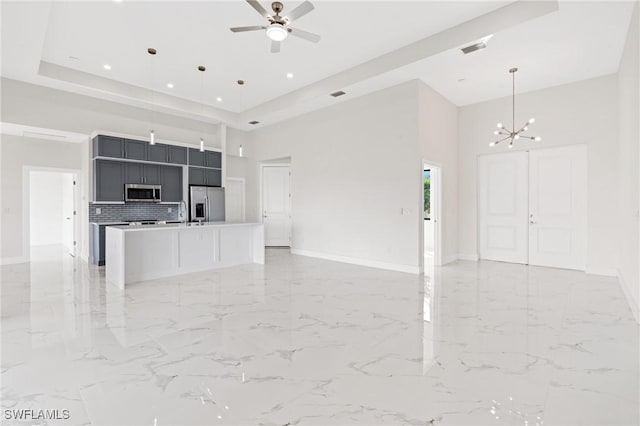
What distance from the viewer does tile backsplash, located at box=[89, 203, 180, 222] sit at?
22.4 feet

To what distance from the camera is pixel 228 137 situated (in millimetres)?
8633

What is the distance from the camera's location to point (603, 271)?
5.41 m

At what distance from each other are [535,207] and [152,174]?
8.05m

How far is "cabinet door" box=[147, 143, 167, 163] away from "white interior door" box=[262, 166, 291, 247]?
2.50 m

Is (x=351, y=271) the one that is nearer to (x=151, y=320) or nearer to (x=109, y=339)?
(x=151, y=320)

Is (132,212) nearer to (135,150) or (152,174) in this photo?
(152,174)

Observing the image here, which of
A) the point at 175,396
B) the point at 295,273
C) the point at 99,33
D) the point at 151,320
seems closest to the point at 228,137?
the point at 99,33

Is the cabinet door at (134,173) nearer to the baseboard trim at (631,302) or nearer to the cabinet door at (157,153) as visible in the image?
the cabinet door at (157,153)

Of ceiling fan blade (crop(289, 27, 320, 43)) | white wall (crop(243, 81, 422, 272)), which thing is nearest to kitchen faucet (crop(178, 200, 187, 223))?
white wall (crop(243, 81, 422, 272))

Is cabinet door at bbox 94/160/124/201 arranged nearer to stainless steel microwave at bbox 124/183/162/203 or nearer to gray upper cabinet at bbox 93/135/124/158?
stainless steel microwave at bbox 124/183/162/203

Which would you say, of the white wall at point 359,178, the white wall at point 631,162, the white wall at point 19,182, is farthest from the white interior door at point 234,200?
the white wall at point 631,162

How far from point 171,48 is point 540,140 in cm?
660

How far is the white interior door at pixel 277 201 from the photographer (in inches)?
346

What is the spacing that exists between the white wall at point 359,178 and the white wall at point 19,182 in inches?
182
